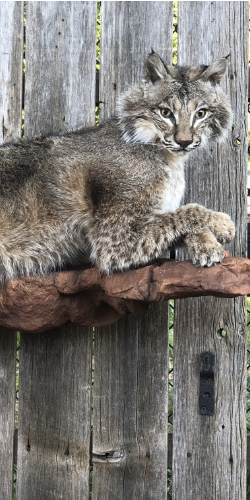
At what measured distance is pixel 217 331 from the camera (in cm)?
372

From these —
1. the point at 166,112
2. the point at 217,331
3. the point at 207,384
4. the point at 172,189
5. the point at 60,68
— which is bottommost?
the point at 207,384

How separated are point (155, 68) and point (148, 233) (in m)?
0.98

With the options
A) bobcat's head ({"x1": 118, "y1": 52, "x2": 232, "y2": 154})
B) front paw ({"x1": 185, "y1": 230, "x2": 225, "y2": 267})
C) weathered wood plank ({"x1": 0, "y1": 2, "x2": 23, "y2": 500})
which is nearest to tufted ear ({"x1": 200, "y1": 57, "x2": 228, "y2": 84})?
bobcat's head ({"x1": 118, "y1": 52, "x2": 232, "y2": 154})

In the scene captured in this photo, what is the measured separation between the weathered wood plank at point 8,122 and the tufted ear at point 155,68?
106 centimetres

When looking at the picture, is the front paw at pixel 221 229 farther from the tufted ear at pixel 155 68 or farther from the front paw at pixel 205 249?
the tufted ear at pixel 155 68

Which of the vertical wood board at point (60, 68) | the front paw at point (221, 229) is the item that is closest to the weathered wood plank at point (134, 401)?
the vertical wood board at point (60, 68)

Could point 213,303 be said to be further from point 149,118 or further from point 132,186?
point 149,118

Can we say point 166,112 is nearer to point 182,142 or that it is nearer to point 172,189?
point 182,142

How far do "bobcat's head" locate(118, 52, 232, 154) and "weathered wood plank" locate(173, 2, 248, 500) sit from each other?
1.11 feet

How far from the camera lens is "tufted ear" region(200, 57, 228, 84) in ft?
11.0

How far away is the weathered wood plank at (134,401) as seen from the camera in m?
3.70

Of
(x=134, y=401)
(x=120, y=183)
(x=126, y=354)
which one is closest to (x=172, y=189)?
(x=120, y=183)

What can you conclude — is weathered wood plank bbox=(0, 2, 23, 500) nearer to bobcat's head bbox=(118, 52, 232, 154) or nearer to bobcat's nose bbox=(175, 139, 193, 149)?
bobcat's head bbox=(118, 52, 232, 154)

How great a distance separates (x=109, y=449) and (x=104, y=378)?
0.46 metres
